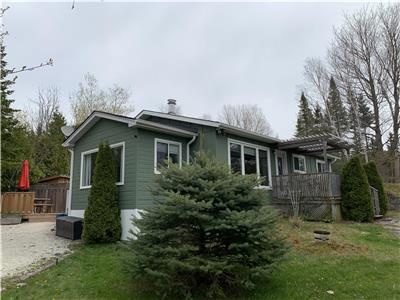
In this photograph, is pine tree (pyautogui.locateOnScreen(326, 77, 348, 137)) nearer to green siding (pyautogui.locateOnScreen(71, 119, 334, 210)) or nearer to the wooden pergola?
the wooden pergola

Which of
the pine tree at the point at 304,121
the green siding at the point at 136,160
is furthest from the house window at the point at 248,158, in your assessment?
the pine tree at the point at 304,121

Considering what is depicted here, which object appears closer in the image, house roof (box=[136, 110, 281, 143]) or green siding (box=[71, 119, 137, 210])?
green siding (box=[71, 119, 137, 210])

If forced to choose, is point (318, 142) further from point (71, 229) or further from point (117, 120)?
point (71, 229)

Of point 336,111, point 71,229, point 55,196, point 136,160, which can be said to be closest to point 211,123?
point 136,160

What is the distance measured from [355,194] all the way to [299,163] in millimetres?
4770

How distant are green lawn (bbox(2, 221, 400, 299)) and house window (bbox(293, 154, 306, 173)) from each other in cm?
757

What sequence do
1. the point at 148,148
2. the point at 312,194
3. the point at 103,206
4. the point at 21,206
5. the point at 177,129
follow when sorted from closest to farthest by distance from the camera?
the point at 103,206 < the point at 148,148 < the point at 177,129 < the point at 312,194 < the point at 21,206

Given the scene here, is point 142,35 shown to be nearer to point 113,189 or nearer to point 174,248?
point 113,189

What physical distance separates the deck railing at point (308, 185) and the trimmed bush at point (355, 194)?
32 cm

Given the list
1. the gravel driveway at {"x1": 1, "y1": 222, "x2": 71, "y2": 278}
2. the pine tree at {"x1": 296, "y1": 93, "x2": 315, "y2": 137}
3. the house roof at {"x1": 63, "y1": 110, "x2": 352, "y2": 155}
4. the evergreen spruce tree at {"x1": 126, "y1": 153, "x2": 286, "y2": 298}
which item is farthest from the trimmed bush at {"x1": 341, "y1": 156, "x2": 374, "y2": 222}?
the pine tree at {"x1": 296, "y1": 93, "x2": 315, "y2": 137}

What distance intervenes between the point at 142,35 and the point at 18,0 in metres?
4.29

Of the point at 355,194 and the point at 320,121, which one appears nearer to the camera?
the point at 355,194

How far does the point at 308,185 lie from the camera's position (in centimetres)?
1174

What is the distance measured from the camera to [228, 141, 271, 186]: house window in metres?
11.6
